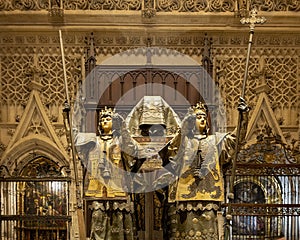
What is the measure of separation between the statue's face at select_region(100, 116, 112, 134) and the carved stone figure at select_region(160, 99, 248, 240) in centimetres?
67

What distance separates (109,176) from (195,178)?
874mm

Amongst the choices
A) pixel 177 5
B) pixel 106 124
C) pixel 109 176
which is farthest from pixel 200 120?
pixel 177 5

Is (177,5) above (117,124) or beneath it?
above

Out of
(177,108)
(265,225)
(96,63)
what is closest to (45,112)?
(96,63)

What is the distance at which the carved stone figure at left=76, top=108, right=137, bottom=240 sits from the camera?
7344 mm

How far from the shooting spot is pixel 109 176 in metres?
7.47

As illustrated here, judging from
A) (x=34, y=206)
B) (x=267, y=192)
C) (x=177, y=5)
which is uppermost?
(x=177, y=5)

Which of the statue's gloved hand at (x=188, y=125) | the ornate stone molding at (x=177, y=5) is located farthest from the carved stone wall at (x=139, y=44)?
the statue's gloved hand at (x=188, y=125)

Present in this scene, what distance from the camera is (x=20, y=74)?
1208 cm

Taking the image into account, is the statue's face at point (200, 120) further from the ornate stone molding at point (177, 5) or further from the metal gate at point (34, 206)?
the ornate stone molding at point (177, 5)

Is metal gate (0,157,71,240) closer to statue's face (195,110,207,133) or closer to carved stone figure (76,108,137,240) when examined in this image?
carved stone figure (76,108,137,240)

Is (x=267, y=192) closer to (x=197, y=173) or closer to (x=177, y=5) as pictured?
(x=177, y=5)

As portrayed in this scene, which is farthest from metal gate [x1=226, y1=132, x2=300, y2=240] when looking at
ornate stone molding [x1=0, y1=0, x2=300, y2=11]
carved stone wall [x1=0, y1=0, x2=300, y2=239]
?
ornate stone molding [x1=0, y1=0, x2=300, y2=11]

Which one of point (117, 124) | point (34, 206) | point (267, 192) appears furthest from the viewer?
point (267, 192)
